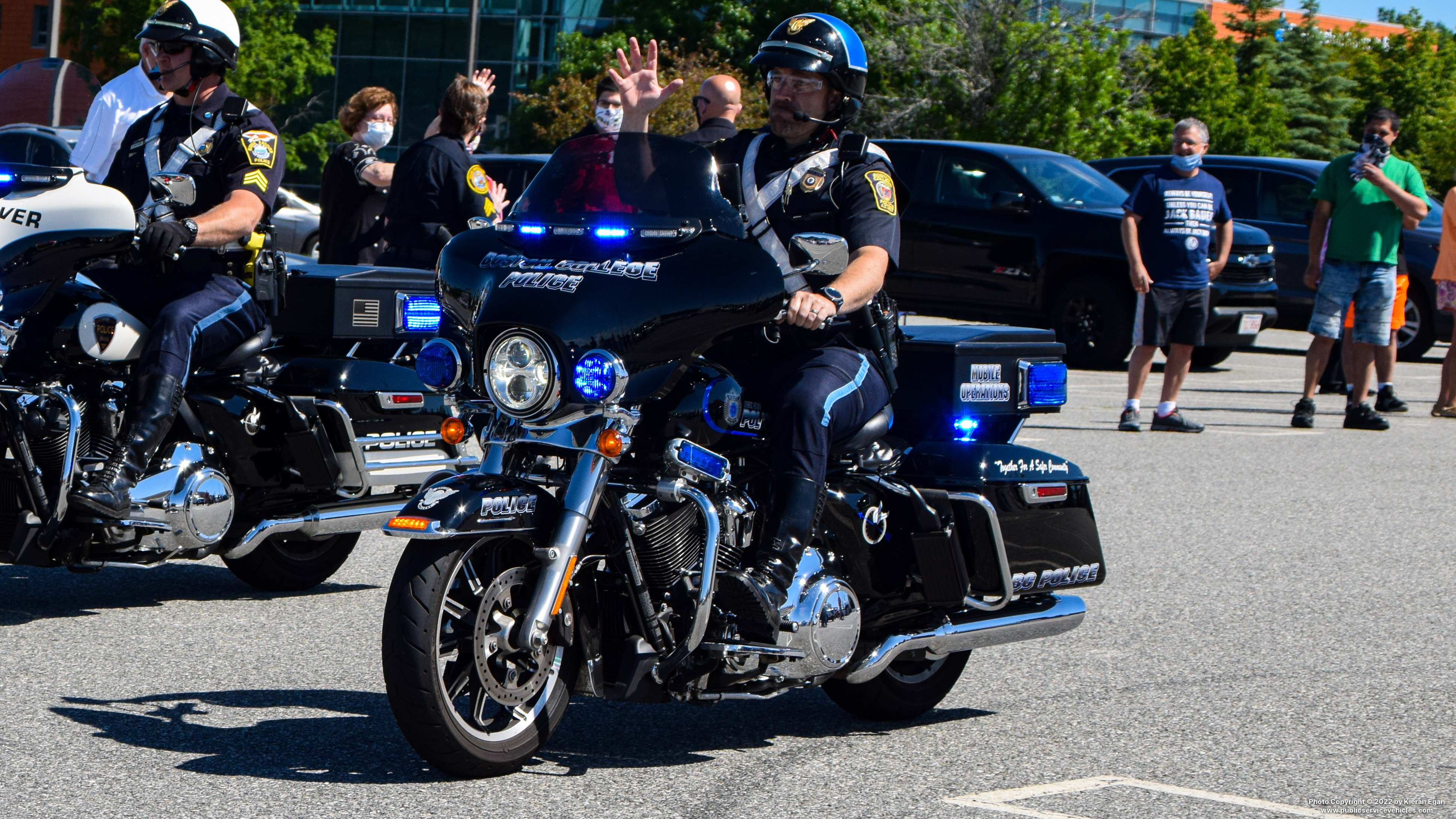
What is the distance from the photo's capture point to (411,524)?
13.4 feet

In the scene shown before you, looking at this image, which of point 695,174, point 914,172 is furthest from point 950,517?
point 914,172

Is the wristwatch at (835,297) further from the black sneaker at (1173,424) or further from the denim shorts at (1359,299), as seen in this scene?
the denim shorts at (1359,299)

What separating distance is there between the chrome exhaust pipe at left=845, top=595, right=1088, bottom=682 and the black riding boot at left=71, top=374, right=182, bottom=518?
2.48 meters

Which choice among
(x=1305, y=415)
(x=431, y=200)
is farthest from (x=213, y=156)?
(x=1305, y=415)

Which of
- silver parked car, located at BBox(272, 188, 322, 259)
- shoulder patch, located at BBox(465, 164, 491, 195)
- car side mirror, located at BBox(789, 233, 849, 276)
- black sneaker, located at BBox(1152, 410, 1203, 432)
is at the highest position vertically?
car side mirror, located at BBox(789, 233, 849, 276)

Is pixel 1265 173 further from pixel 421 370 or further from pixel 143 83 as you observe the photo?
pixel 421 370

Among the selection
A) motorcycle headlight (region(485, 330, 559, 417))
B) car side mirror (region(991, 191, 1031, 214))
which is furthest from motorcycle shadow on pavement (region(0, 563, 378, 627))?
car side mirror (region(991, 191, 1031, 214))

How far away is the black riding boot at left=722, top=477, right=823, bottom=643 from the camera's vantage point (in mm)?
4422

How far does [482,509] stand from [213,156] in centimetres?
291

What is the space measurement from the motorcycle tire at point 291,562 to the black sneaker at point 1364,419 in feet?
27.2

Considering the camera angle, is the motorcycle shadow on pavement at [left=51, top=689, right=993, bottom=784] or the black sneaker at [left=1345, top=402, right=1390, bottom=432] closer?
the motorcycle shadow on pavement at [left=51, top=689, right=993, bottom=784]

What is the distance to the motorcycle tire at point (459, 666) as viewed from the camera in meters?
4.08

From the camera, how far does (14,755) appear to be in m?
4.42

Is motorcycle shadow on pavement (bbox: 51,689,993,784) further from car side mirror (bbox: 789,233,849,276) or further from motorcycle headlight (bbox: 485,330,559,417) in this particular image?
car side mirror (bbox: 789,233,849,276)
